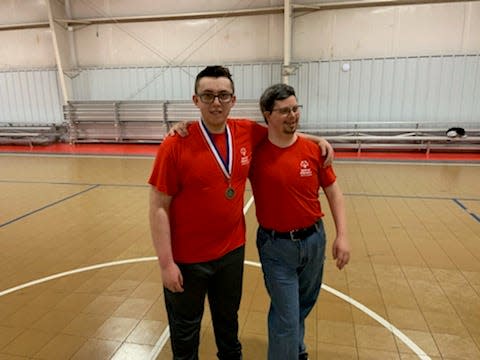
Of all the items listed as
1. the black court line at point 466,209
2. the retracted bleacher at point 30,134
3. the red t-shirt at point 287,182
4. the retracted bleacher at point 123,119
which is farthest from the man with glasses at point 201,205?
the retracted bleacher at point 30,134

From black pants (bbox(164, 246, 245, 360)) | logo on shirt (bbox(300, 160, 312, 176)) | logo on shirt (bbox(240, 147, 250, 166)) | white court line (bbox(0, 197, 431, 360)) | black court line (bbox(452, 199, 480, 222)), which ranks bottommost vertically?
white court line (bbox(0, 197, 431, 360))

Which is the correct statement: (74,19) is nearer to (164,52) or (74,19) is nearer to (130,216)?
(164,52)

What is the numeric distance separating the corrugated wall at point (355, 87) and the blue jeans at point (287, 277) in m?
9.35

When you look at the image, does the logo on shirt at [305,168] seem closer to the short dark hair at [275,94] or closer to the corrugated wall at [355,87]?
the short dark hair at [275,94]

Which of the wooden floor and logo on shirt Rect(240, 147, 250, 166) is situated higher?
logo on shirt Rect(240, 147, 250, 166)

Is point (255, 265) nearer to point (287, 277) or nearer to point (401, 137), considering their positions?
point (287, 277)

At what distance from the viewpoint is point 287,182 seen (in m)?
2.13

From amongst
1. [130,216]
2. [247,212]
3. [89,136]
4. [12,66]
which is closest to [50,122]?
[89,136]

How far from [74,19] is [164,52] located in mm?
3441

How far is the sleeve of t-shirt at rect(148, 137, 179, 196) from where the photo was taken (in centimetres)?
190

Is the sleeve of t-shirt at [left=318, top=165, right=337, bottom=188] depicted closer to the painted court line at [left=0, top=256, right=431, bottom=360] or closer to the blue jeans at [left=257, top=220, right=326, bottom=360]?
the blue jeans at [left=257, top=220, right=326, bottom=360]

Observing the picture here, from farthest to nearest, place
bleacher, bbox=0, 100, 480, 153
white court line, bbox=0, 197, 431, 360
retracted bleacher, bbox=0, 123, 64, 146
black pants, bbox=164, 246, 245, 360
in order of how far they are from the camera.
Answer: retracted bleacher, bbox=0, 123, 64, 146
bleacher, bbox=0, 100, 480, 153
white court line, bbox=0, 197, 431, 360
black pants, bbox=164, 246, 245, 360

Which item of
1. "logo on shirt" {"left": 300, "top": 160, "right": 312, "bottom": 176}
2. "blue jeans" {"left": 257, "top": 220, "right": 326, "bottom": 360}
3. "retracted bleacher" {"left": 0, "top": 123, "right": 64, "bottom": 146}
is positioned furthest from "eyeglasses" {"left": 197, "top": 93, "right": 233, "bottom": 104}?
"retracted bleacher" {"left": 0, "top": 123, "right": 64, "bottom": 146}

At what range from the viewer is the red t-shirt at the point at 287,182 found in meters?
2.15
